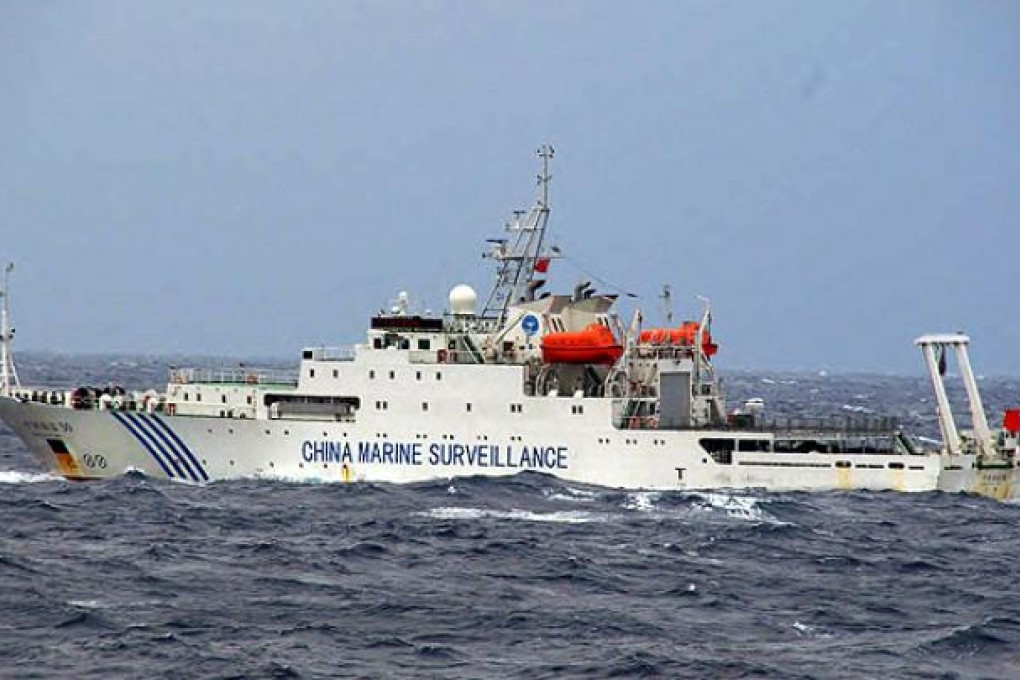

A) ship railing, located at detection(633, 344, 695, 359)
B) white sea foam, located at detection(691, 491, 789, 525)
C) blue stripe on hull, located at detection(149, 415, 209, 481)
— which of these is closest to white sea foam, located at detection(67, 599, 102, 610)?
white sea foam, located at detection(691, 491, 789, 525)

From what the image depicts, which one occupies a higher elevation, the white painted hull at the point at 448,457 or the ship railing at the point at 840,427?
the ship railing at the point at 840,427

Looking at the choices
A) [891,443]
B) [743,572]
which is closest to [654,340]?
[891,443]

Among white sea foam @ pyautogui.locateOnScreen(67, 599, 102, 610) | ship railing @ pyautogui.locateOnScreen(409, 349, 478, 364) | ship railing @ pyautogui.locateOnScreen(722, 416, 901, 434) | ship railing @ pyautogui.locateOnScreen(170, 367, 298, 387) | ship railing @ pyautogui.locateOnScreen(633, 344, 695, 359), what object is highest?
ship railing @ pyautogui.locateOnScreen(633, 344, 695, 359)

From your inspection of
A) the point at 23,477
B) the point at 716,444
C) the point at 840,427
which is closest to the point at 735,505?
the point at 716,444

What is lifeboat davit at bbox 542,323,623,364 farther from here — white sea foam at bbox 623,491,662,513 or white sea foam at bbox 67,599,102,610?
white sea foam at bbox 67,599,102,610

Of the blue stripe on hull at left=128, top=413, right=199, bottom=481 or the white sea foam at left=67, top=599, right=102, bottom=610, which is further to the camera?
the blue stripe on hull at left=128, top=413, right=199, bottom=481

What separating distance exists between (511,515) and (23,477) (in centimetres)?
1455

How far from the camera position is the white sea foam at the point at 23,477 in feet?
143

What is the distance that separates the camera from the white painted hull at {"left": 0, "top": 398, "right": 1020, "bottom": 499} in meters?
40.6

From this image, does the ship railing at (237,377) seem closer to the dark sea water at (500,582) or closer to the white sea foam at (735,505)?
the dark sea water at (500,582)

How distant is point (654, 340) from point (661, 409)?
170 cm

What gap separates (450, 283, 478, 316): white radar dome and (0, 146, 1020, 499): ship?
47 mm

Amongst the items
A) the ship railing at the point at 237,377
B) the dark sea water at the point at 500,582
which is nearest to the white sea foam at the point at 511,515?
the dark sea water at the point at 500,582

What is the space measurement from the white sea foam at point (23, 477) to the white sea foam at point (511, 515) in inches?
466
